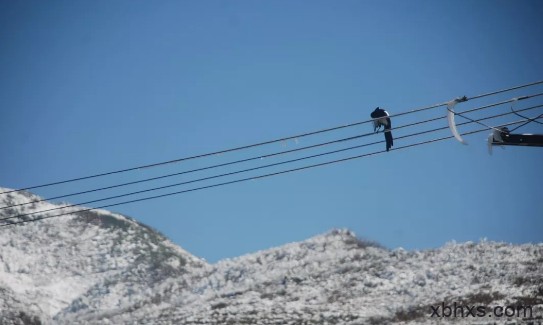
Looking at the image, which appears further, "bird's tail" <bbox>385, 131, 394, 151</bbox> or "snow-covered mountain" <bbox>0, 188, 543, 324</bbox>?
"snow-covered mountain" <bbox>0, 188, 543, 324</bbox>

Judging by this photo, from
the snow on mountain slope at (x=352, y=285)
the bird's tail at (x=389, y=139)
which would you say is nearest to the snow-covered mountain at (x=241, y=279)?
the snow on mountain slope at (x=352, y=285)

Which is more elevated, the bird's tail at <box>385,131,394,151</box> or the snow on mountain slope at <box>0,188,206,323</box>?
the snow on mountain slope at <box>0,188,206,323</box>

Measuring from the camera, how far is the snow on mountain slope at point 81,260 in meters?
50.4

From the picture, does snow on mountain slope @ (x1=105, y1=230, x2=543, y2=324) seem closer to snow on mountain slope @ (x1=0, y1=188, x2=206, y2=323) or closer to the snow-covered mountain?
the snow-covered mountain

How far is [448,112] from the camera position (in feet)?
40.2

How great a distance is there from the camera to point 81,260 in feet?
185

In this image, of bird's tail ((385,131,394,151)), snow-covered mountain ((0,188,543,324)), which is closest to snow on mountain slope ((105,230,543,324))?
snow-covered mountain ((0,188,543,324))

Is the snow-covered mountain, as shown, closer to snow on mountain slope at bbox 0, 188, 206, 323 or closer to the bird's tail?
snow on mountain slope at bbox 0, 188, 206, 323

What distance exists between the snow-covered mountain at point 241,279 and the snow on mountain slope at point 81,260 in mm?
94

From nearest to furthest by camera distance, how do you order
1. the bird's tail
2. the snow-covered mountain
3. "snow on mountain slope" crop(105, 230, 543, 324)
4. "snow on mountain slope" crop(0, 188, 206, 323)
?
the bird's tail
"snow on mountain slope" crop(105, 230, 543, 324)
the snow-covered mountain
"snow on mountain slope" crop(0, 188, 206, 323)

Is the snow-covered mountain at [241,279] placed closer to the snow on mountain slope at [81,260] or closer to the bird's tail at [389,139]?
the snow on mountain slope at [81,260]

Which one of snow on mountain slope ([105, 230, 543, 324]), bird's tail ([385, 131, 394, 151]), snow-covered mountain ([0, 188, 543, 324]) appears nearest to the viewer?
bird's tail ([385, 131, 394, 151])

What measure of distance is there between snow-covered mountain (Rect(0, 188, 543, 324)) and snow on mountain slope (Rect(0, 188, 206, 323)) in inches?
3.7

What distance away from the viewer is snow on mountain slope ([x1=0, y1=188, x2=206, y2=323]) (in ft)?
165
